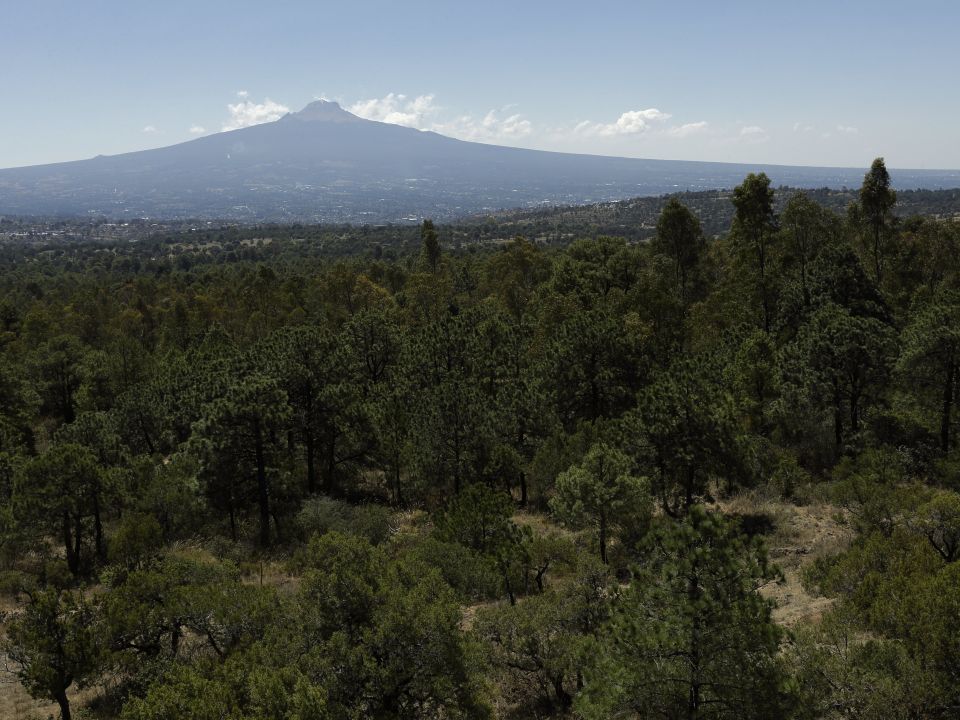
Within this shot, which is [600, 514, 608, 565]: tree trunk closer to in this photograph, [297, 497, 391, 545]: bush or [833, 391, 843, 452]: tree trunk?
[297, 497, 391, 545]: bush

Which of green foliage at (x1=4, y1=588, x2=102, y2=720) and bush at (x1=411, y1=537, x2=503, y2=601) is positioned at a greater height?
green foliage at (x1=4, y1=588, x2=102, y2=720)

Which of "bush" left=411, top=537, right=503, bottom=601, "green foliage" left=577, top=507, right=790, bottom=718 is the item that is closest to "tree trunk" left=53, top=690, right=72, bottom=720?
"bush" left=411, top=537, right=503, bottom=601

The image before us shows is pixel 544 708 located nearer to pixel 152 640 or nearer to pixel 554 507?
pixel 554 507

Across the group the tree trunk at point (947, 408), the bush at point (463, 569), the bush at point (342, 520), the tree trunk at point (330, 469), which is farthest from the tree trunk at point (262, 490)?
the tree trunk at point (947, 408)

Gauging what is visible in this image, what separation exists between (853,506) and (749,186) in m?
24.1

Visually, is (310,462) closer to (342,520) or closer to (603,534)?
(342,520)

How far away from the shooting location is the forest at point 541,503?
9586 mm

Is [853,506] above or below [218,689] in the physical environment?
below

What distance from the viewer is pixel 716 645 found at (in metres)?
8.59

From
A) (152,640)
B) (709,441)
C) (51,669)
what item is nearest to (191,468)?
(152,640)

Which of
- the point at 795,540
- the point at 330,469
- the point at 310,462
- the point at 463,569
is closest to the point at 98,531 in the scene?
the point at 310,462

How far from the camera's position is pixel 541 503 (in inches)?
1098

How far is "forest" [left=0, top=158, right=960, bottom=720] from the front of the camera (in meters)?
9.59

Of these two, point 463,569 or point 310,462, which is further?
point 310,462
